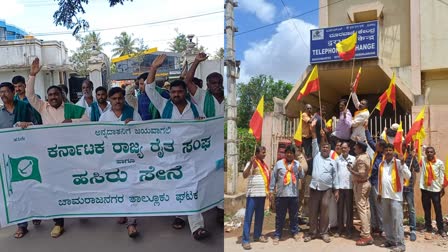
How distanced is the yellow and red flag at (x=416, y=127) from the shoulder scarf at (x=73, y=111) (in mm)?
1745

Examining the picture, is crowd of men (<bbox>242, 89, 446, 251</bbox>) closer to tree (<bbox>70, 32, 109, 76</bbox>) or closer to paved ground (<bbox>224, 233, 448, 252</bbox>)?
paved ground (<bbox>224, 233, 448, 252</bbox>)

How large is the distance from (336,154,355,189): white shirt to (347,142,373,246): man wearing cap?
0.02 m

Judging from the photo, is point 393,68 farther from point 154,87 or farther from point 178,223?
point 178,223

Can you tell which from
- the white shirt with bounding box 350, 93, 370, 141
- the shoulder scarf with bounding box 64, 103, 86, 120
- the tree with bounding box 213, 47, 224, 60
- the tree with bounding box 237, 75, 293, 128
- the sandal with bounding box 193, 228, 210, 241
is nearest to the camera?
the tree with bounding box 237, 75, 293, 128

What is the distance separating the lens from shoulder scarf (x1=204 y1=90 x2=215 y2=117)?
2.30m

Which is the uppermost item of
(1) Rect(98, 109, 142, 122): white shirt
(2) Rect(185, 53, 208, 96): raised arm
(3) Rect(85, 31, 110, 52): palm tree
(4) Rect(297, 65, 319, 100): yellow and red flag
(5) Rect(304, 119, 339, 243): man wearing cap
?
(3) Rect(85, 31, 110, 52): palm tree

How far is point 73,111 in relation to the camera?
2500mm

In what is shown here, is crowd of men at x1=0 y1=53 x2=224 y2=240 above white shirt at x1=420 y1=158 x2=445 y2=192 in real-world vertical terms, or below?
above

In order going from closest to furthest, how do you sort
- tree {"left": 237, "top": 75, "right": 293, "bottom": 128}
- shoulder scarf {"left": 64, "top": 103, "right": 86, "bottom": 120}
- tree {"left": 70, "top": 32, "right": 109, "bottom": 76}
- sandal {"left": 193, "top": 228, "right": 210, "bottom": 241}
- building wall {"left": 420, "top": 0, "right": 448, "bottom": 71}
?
building wall {"left": 420, "top": 0, "right": 448, "bottom": 71} → tree {"left": 237, "top": 75, "right": 293, "bottom": 128} → tree {"left": 70, "top": 32, "right": 109, "bottom": 76} → sandal {"left": 193, "top": 228, "right": 210, "bottom": 241} → shoulder scarf {"left": 64, "top": 103, "right": 86, "bottom": 120}

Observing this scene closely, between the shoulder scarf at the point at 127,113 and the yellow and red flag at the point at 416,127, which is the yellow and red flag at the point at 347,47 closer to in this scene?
the yellow and red flag at the point at 416,127

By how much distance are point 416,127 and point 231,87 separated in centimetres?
75

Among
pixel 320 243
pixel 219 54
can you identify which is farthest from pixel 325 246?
pixel 219 54

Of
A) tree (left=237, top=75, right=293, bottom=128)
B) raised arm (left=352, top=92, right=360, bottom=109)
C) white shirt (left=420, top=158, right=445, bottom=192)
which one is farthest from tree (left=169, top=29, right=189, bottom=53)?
white shirt (left=420, top=158, right=445, bottom=192)

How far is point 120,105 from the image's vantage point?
2393 mm
